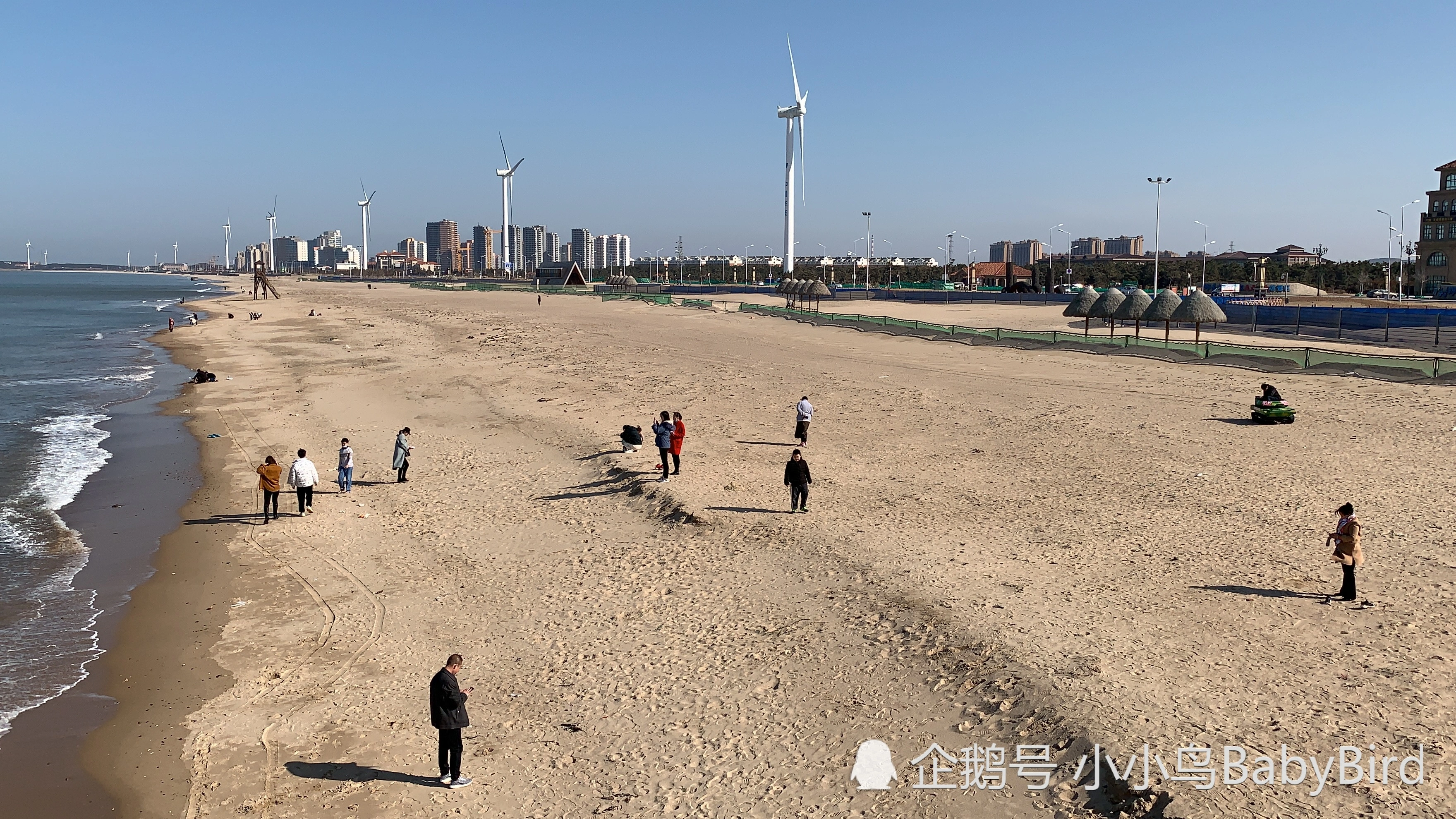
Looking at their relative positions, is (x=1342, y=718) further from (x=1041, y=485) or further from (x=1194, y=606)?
(x=1041, y=485)

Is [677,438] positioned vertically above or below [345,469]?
above

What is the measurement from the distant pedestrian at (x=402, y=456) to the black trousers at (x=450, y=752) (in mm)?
11498

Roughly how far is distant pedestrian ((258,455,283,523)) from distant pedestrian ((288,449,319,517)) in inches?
10.9

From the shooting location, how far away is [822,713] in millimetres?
9188

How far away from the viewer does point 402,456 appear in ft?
63.0

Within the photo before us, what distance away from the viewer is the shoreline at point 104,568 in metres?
9.04

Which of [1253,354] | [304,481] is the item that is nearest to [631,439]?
[304,481]

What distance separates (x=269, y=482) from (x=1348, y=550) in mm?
16679

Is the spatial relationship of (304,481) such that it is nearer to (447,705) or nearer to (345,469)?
(345,469)

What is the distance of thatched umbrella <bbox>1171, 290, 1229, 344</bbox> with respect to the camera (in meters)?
38.7

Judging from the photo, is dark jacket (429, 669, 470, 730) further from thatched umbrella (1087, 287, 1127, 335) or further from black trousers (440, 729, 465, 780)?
thatched umbrella (1087, 287, 1127, 335)

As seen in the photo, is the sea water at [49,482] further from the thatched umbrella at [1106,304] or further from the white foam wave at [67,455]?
the thatched umbrella at [1106,304]

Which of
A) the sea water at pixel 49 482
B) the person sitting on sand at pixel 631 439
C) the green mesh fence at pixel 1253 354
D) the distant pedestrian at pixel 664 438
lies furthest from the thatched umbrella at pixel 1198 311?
the sea water at pixel 49 482

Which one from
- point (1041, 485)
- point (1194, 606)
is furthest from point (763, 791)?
point (1041, 485)
